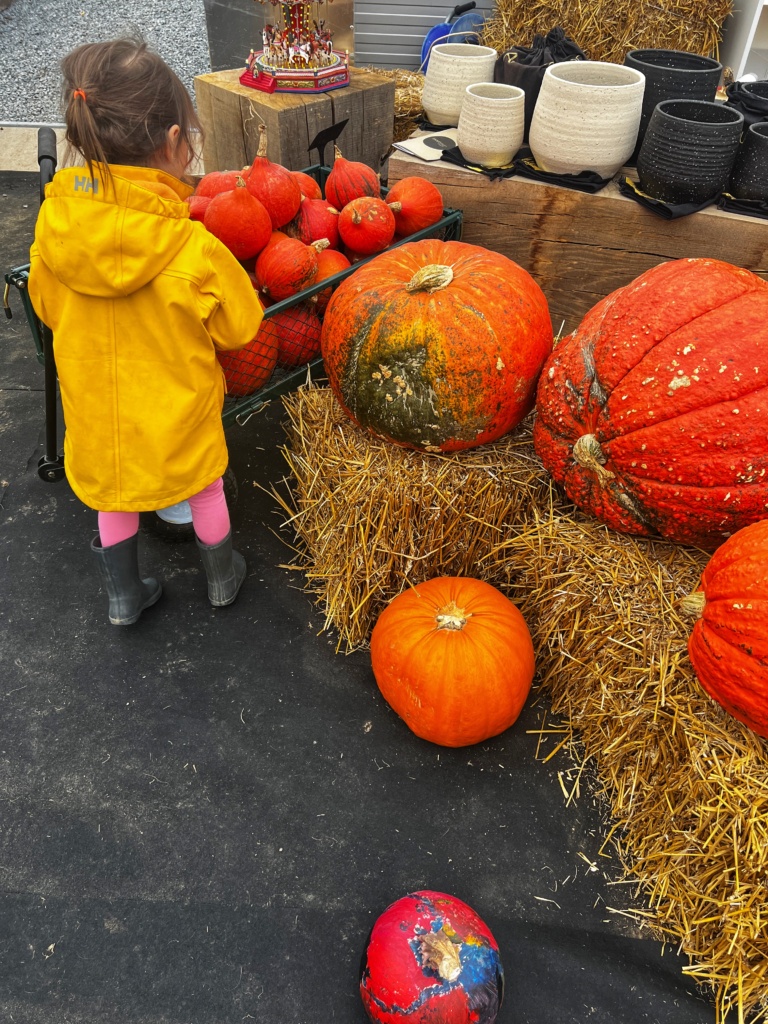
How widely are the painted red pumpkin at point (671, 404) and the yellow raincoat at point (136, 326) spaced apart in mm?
1060

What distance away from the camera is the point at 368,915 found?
6.08ft

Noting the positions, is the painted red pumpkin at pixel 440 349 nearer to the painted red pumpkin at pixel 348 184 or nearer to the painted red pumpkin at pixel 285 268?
the painted red pumpkin at pixel 285 268

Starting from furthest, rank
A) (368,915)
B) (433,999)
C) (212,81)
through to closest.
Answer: (212,81), (368,915), (433,999)

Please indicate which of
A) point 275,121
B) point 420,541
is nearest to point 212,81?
point 275,121

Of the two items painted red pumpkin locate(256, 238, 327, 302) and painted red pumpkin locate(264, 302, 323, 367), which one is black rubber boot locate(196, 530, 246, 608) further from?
painted red pumpkin locate(256, 238, 327, 302)

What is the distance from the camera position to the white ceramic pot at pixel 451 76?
3676mm

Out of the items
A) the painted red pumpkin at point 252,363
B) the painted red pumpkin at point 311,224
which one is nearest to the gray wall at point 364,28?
the painted red pumpkin at point 311,224

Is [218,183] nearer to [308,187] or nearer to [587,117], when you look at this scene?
[308,187]

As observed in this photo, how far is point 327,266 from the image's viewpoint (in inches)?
113

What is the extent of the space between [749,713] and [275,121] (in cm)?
382

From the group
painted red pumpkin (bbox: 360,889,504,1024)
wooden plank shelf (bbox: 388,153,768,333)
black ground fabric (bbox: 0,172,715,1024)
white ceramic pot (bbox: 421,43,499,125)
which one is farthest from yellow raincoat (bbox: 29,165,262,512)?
white ceramic pot (bbox: 421,43,499,125)

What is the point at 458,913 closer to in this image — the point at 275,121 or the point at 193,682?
the point at 193,682

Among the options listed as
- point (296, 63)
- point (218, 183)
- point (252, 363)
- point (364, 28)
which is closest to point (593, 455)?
point (252, 363)

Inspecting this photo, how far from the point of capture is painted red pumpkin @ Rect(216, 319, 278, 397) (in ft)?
8.57
